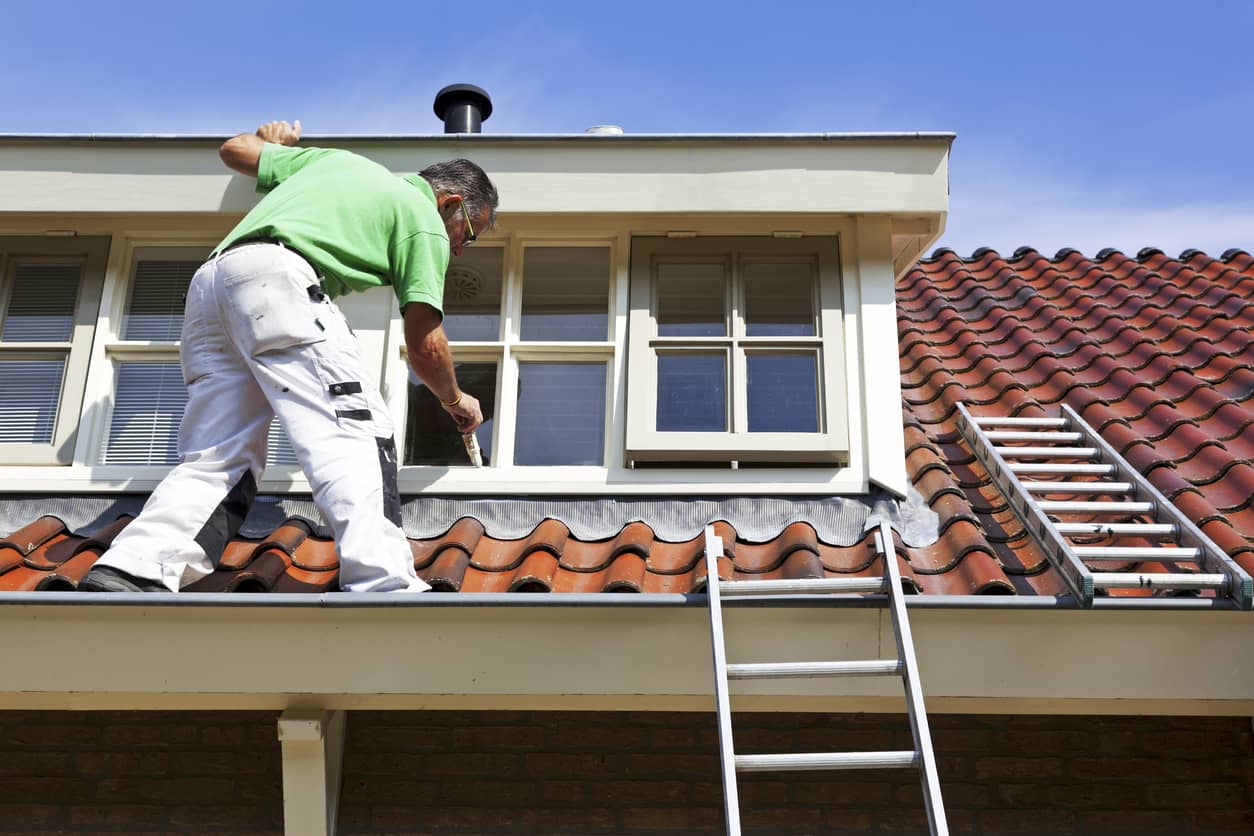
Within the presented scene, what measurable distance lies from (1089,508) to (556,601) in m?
1.79

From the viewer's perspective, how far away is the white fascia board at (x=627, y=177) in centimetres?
405

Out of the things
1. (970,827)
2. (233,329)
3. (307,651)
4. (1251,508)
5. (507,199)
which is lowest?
(970,827)

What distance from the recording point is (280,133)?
13.1 ft

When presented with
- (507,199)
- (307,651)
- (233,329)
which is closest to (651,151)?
(507,199)

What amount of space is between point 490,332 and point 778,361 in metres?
1.08

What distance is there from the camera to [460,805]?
3.56 metres

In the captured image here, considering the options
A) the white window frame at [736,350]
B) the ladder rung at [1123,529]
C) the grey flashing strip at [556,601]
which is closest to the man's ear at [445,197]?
the white window frame at [736,350]

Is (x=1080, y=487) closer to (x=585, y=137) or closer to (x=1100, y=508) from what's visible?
(x=1100, y=508)

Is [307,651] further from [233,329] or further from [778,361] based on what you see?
[778,361]

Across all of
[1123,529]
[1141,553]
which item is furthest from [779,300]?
[1141,553]

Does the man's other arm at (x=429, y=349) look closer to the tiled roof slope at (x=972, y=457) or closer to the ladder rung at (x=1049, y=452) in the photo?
the tiled roof slope at (x=972, y=457)

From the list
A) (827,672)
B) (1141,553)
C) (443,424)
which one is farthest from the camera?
(443,424)

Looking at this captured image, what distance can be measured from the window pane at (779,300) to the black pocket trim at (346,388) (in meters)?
1.56

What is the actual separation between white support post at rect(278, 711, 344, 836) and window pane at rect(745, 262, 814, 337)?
205cm
